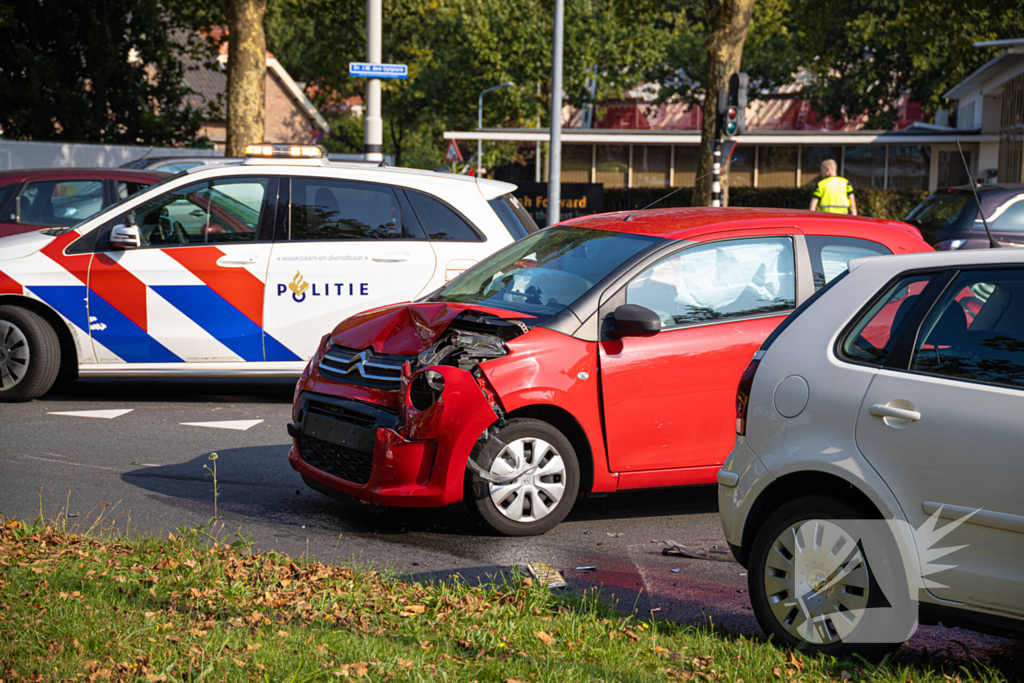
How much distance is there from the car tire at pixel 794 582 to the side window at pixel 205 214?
549 centimetres

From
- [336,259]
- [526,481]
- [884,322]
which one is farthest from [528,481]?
[336,259]

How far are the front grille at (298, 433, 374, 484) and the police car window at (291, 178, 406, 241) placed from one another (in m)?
2.96

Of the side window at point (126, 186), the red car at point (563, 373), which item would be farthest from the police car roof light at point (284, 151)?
the red car at point (563, 373)

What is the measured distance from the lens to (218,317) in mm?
8203

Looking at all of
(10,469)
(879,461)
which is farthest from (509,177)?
(879,461)

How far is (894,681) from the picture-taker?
3412mm

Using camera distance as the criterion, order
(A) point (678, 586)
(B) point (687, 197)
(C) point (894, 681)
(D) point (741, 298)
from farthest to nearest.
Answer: (B) point (687, 197)
(D) point (741, 298)
(A) point (678, 586)
(C) point (894, 681)

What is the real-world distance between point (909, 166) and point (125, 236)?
36134 millimetres

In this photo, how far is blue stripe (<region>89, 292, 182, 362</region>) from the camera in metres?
8.12

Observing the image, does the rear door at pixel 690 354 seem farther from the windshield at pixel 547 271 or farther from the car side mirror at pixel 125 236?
the car side mirror at pixel 125 236

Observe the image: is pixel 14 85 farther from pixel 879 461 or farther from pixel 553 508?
pixel 879 461

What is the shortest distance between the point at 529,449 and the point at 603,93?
50252 mm

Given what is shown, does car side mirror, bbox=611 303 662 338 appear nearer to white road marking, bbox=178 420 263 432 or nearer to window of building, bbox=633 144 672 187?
white road marking, bbox=178 420 263 432

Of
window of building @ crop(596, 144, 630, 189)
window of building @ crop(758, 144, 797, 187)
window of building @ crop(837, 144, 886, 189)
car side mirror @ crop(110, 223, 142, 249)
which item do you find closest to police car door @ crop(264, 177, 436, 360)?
car side mirror @ crop(110, 223, 142, 249)
